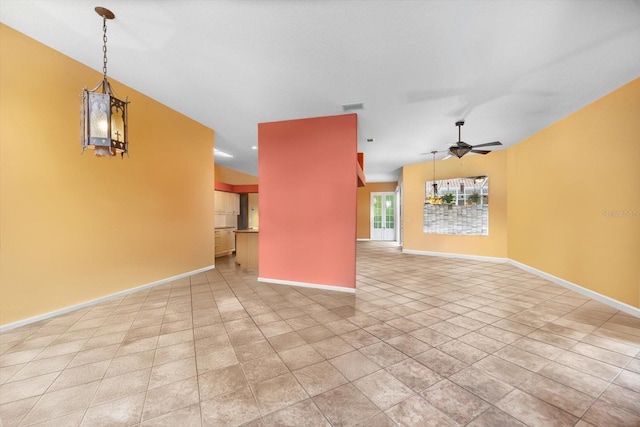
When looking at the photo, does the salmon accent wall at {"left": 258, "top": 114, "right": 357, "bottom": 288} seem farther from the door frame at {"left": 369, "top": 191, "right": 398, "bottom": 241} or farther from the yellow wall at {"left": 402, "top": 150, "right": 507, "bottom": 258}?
the door frame at {"left": 369, "top": 191, "right": 398, "bottom": 241}

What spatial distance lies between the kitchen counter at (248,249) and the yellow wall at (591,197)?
6.27 metres

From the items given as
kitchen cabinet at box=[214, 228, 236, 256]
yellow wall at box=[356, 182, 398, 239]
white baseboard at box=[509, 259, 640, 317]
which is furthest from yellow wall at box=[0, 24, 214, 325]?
yellow wall at box=[356, 182, 398, 239]

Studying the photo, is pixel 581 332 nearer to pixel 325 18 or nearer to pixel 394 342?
pixel 394 342

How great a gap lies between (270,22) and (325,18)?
0.56 m

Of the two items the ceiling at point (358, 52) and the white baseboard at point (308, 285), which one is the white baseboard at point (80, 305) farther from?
the ceiling at point (358, 52)

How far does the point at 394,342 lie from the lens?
255cm

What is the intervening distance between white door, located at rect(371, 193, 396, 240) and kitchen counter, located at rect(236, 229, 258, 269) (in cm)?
836

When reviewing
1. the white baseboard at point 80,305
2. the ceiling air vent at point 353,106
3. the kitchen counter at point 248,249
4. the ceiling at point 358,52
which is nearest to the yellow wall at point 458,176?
the ceiling at point 358,52

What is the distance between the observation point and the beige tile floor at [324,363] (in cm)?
164

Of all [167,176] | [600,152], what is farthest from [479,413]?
[167,176]

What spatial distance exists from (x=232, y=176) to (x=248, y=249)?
478 centimetres

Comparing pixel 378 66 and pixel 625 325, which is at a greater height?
pixel 378 66

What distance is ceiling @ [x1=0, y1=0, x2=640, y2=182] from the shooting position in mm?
2330

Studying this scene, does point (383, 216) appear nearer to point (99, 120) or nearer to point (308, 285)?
point (308, 285)
